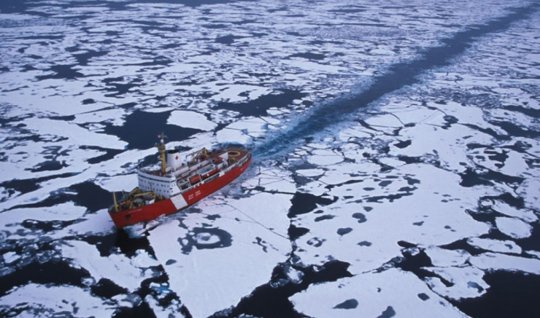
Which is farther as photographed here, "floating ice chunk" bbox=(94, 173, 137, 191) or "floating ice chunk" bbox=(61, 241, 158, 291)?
"floating ice chunk" bbox=(94, 173, 137, 191)

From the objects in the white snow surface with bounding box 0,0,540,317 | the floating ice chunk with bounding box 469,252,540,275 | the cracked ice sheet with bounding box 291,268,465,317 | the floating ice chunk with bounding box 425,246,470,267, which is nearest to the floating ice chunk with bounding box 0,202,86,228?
the white snow surface with bounding box 0,0,540,317

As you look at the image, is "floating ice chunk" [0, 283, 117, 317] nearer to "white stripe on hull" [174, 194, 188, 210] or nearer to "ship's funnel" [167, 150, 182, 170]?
"white stripe on hull" [174, 194, 188, 210]

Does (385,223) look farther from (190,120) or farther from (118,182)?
(190,120)

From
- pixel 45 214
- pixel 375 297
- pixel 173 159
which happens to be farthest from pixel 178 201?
pixel 375 297

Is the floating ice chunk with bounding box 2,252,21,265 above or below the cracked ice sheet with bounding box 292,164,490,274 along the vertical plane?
below

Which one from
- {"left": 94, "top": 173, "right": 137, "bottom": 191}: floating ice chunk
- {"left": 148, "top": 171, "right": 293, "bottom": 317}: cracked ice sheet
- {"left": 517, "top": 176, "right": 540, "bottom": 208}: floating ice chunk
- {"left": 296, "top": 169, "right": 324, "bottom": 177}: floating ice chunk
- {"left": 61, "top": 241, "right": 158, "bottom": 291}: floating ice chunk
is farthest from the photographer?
{"left": 296, "top": 169, "right": 324, "bottom": 177}: floating ice chunk

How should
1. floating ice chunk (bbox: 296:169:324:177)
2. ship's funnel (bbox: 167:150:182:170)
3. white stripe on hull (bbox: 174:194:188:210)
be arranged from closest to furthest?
A: white stripe on hull (bbox: 174:194:188:210), ship's funnel (bbox: 167:150:182:170), floating ice chunk (bbox: 296:169:324:177)

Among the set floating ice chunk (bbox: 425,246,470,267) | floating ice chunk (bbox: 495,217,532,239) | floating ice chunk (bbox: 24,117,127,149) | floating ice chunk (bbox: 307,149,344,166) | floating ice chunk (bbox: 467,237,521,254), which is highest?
floating ice chunk (bbox: 24,117,127,149)
